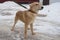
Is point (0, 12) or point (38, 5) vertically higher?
point (38, 5)

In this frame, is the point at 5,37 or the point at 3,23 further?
the point at 3,23

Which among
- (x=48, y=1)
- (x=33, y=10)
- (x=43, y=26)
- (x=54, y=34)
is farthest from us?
(x=48, y=1)

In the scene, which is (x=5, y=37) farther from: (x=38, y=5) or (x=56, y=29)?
(x=56, y=29)

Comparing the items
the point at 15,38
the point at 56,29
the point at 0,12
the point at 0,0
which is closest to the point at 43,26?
the point at 56,29

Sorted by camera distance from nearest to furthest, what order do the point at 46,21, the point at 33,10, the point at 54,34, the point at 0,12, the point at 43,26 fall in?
1. the point at 33,10
2. the point at 54,34
3. the point at 43,26
4. the point at 46,21
5. the point at 0,12

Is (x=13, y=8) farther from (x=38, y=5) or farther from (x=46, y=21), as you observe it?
(x=38, y=5)

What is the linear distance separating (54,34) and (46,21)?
696mm

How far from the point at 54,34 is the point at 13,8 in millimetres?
1706

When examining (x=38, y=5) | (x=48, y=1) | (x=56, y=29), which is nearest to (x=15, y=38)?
(x=38, y=5)

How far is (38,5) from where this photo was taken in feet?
6.81

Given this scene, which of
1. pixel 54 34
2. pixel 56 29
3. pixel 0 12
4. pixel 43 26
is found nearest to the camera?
pixel 54 34

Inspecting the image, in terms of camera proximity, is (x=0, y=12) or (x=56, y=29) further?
(x=0, y=12)

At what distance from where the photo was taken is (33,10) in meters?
2.06

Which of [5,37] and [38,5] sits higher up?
[38,5]
